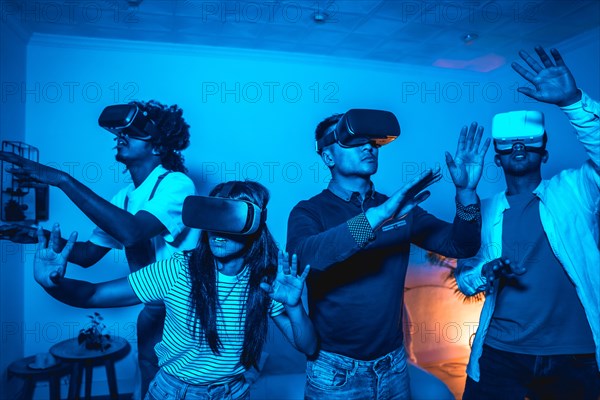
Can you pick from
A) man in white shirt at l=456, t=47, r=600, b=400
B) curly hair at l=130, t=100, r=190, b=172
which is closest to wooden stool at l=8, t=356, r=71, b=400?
curly hair at l=130, t=100, r=190, b=172

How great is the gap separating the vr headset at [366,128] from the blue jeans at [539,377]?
1027mm

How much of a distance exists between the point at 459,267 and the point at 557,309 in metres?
0.43

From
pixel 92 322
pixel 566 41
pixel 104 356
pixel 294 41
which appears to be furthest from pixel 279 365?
pixel 566 41

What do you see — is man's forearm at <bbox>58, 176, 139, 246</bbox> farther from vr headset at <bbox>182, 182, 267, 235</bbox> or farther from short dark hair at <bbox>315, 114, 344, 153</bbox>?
short dark hair at <bbox>315, 114, 344, 153</bbox>

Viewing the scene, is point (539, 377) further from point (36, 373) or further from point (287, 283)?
point (36, 373)

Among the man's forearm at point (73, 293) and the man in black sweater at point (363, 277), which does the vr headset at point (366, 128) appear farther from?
the man's forearm at point (73, 293)

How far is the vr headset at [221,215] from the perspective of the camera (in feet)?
4.19

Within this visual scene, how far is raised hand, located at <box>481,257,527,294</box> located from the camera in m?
1.69

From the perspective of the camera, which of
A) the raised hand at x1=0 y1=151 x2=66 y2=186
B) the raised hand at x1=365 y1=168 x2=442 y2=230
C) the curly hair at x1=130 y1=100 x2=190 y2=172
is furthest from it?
the curly hair at x1=130 y1=100 x2=190 y2=172

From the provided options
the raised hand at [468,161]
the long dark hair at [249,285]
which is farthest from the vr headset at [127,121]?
the raised hand at [468,161]

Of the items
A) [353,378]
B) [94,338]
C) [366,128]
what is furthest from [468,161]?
[94,338]

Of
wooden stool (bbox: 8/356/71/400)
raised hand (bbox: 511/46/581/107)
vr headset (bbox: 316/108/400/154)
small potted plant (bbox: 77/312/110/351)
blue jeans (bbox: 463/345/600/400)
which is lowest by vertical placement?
wooden stool (bbox: 8/356/71/400)

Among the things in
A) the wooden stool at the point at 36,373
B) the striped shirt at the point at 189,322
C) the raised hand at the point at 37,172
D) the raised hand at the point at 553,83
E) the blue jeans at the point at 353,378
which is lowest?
the wooden stool at the point at 36,373

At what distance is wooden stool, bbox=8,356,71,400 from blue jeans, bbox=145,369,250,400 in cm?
190
